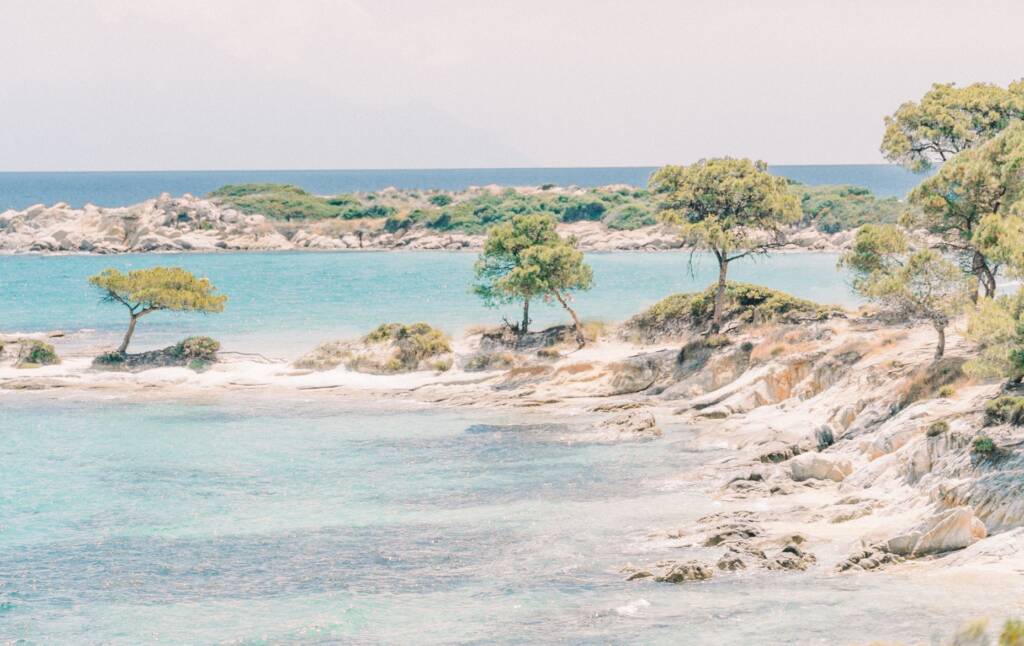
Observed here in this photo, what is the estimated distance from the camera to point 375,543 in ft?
102

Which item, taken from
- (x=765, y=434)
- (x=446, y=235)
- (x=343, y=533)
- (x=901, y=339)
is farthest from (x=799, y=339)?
(x=446, y=235)

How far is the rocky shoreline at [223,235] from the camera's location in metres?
130

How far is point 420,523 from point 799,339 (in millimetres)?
22416

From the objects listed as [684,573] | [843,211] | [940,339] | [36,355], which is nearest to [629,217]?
[843,211]

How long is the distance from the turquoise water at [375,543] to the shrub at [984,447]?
647 centimetres

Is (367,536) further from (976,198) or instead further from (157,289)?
(157,289)

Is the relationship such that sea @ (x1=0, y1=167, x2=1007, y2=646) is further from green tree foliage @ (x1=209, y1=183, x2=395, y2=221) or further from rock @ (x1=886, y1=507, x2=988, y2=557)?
green tree foliage @ (x1=209, y1=183, x2=395, y2=221)

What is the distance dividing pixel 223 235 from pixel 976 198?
11178 centimetres

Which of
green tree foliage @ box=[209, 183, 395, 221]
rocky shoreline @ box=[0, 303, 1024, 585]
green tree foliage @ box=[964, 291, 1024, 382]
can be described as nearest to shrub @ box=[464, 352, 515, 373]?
rocky shoreline @ box=[0, 303, 1024, 585]

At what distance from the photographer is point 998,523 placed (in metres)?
27.3

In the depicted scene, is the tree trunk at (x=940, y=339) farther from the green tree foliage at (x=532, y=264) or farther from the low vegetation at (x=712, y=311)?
the green tree foliage at (x=532, y=264)

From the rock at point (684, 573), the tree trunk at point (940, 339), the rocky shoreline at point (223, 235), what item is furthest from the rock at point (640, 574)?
the rocky shoreline at point (223, 235)

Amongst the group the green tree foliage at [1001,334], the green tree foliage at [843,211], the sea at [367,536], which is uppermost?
the green tree foliage at [843,211]

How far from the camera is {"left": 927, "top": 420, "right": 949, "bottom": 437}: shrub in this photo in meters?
32.2
